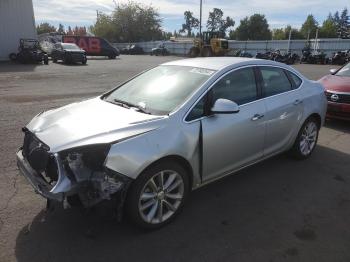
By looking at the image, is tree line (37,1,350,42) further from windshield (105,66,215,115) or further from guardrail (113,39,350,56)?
windshield (105,66,215,115)

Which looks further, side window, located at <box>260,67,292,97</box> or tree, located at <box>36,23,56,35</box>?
tree, located at <box>36,23,56,35</box>

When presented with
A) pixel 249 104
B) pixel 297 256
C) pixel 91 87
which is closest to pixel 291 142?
pixel 249 104

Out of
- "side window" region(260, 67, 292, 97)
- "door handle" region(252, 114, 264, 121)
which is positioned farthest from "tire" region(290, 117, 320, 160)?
"door handle" region(252, 114, 264, 121)

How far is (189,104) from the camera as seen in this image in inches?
151

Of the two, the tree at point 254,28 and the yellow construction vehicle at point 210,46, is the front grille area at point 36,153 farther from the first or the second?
the tree at point 254,28

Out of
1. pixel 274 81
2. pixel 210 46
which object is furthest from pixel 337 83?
pixel 210 46

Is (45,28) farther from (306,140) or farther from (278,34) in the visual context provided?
(306,140)

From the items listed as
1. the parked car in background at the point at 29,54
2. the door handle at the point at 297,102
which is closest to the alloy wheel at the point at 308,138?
the door handle at the point at 297,102

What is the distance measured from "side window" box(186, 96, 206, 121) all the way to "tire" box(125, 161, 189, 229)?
53cm

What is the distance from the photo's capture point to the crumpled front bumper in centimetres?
314

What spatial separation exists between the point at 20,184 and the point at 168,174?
2100mm

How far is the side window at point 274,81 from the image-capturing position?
486 centimetres

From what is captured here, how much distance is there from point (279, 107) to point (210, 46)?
35059 mm

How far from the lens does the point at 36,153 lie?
3.50 meters
